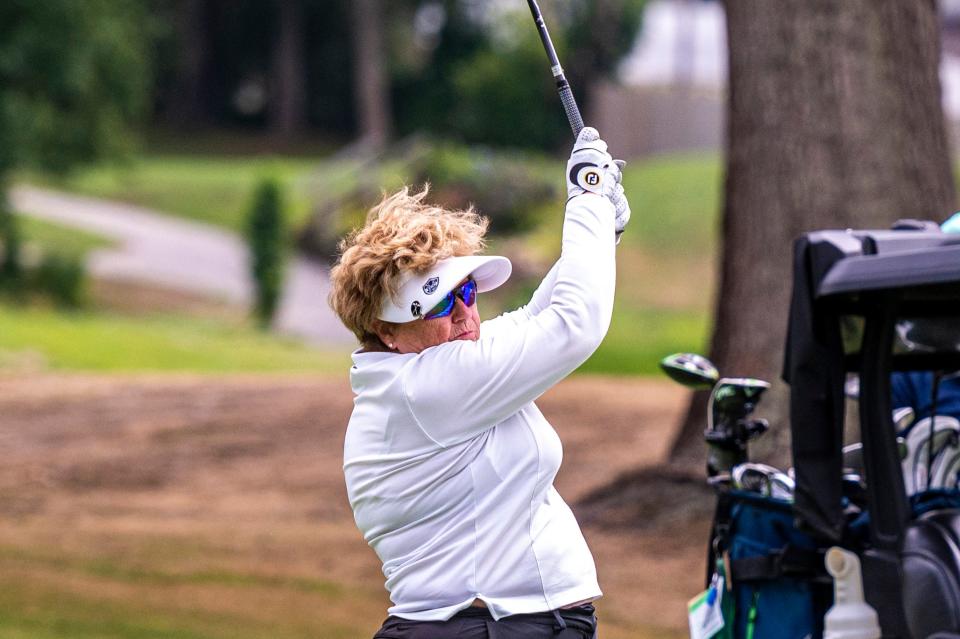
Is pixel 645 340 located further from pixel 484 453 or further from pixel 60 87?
pixel 484 453

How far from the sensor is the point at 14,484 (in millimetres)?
10742

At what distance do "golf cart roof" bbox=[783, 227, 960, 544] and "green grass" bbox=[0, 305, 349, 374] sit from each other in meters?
13.7

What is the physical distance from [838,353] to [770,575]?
65 cm

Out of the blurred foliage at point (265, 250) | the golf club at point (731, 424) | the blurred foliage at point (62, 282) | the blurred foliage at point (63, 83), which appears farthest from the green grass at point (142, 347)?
the golf club at point (731, 424)

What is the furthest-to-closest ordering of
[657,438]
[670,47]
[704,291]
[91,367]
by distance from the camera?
[670,47]
[704,291]
[91,367]
[657,438]

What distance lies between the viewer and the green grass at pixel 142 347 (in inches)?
667

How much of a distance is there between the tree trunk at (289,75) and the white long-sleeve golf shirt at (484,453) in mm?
42960

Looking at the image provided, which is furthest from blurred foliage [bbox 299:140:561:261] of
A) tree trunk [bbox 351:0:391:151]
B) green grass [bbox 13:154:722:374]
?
tree trunk [bbox 351:0:391:151]

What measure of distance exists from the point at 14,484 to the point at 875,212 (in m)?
6.15

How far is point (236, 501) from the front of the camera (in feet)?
33.9

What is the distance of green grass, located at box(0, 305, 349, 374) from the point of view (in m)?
16.9

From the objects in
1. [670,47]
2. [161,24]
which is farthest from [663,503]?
[161,24]

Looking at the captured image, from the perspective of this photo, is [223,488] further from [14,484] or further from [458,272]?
[458,272]

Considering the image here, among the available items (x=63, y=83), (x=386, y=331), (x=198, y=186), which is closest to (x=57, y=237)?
(x=63, y=83)
